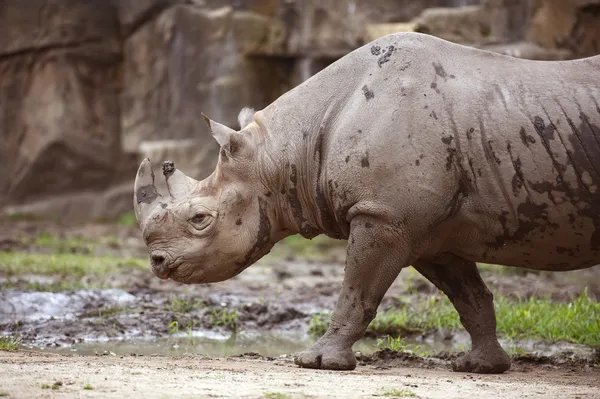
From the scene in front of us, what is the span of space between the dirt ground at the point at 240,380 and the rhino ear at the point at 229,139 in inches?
47.2

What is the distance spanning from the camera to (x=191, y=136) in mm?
15328

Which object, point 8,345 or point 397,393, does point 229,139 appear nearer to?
point 8,345

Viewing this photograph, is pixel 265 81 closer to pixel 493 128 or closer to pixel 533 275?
pixel 533 275

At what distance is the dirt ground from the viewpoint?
4.24 m

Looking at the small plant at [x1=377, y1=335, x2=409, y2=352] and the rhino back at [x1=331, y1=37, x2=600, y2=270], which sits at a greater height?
the rhino back at [x1=331, y1=37, x2=600, y2=270]

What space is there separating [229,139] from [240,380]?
1.68 metres

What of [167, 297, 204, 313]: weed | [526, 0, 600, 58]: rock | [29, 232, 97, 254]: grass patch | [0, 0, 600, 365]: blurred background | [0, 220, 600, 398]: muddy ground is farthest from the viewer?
[526, 0, 600, 58]: rock

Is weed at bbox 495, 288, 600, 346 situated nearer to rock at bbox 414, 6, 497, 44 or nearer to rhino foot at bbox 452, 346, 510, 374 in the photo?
rhino foot at bbox 452, 346, 510, 374

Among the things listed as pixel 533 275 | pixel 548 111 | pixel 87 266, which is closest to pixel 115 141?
pixel 87 266

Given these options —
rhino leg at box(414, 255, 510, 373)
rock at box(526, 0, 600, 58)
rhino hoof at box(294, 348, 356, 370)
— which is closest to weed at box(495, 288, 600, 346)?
rhino leg at box(414, 255, 510, 373)

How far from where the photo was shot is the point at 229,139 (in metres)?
5.88

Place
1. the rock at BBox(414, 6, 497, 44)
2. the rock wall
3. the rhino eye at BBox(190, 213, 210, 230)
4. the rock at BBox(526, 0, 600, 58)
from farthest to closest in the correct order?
the rock wall < the rock at BBox(414, 6, 497, 44) < the rock at BBox(526, 0, 600, 58) < the rhino eye at BBox(190, 213, 210, 230)

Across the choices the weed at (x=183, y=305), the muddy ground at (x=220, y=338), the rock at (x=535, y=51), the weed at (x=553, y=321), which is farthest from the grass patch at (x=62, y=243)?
the weed at (x=553, y=321)

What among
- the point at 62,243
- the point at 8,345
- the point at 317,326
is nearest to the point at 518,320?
the point at 317,326
